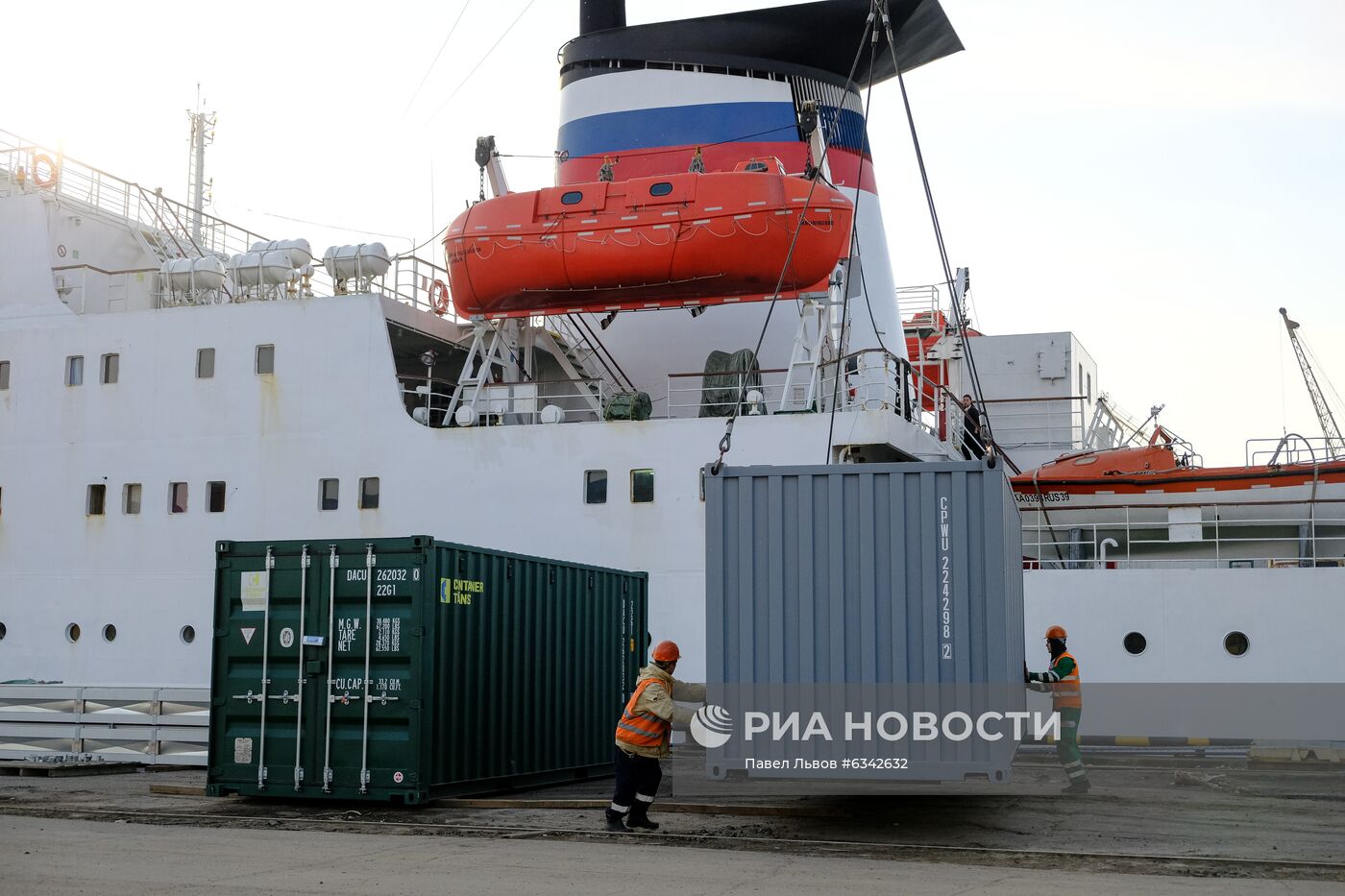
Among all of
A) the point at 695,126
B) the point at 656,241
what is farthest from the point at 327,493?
the point at 695,126

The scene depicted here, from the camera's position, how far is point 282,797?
38.9 ft

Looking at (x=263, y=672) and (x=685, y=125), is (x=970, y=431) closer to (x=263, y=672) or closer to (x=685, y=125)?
(x=685, y=125)

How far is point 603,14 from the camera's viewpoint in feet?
71.6

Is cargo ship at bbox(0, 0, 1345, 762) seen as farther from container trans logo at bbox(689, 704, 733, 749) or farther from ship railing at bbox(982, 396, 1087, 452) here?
container trans logo at bbox(689, 704, 733, 749)

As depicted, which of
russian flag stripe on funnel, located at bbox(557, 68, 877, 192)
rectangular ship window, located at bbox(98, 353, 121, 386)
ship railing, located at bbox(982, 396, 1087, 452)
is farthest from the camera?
ship railing, located at bbox(982, 396, 1087, 452)

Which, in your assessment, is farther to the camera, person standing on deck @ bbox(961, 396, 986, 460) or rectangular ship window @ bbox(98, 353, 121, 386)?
rectangular ship window @ bbox(98, 353, 121, 386)

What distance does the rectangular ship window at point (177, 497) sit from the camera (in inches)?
747

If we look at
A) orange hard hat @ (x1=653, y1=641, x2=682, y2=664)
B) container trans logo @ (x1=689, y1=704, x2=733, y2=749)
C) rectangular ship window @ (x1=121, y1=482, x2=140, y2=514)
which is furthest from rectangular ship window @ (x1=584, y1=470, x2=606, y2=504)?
container trans logo @ (x1=689, y1=704, x2=733, y2=749)

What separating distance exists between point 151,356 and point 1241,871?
52.5ft

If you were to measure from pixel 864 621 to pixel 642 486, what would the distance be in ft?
24.8

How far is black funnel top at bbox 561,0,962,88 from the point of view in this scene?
2033 cm

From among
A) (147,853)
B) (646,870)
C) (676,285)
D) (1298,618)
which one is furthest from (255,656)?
(1298,618)

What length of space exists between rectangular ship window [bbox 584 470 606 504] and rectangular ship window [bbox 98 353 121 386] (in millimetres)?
7413

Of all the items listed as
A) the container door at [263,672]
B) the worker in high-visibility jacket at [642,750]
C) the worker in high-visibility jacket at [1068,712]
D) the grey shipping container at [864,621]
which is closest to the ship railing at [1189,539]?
the worker in high-visibility jacket at [1068,712]
